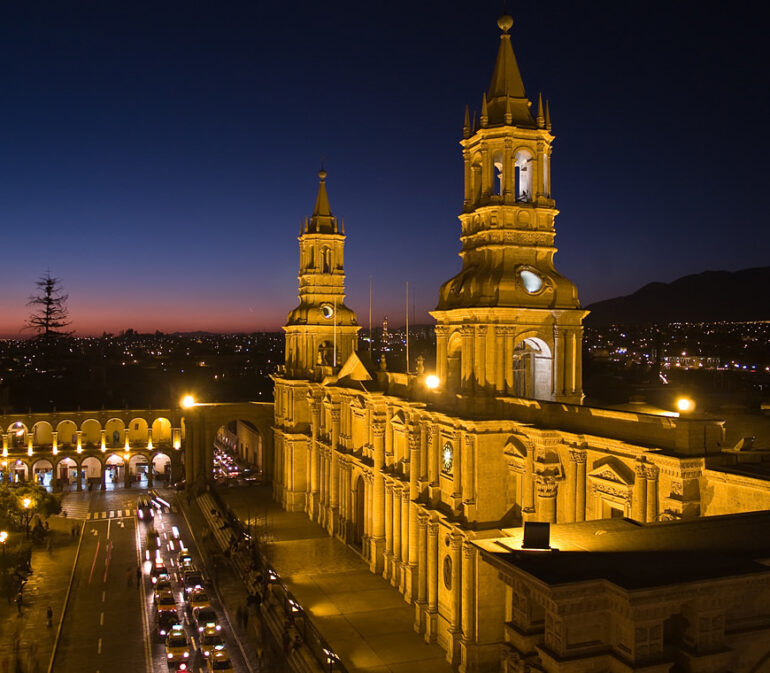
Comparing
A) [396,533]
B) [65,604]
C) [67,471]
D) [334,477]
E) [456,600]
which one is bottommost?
[65,604]

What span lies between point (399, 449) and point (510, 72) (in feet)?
62.5

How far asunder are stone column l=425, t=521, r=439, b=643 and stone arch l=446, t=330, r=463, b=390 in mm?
6151

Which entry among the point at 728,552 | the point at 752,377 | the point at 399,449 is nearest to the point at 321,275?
the point at 399,449

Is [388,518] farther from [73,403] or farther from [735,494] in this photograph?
[73,403]

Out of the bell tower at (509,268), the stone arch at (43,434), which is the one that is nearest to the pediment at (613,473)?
the bell tower at (509,268)

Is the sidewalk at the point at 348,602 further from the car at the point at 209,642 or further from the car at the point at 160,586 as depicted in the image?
the car at the point at 160,586

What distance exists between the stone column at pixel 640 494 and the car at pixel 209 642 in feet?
59.0

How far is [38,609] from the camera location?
118 ft

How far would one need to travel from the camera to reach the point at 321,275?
5447cm

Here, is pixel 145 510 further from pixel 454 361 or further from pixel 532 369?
pixel 532 369

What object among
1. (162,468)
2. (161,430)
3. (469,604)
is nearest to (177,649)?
(469,604)

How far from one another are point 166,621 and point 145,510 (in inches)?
881

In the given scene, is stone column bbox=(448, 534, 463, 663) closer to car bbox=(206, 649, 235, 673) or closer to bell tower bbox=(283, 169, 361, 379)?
car bbox=(206, 649, 235, 673)

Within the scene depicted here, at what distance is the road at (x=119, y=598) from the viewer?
30.6m
